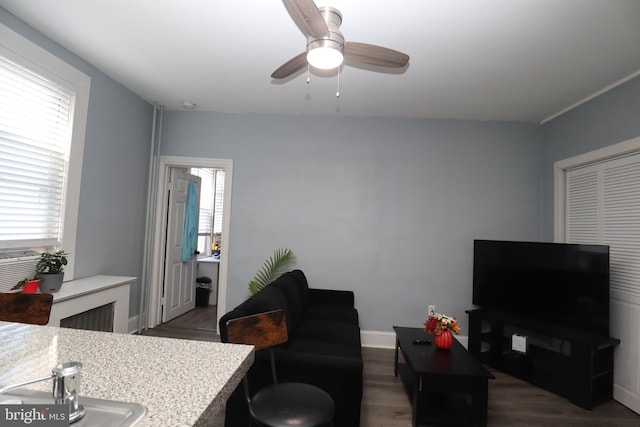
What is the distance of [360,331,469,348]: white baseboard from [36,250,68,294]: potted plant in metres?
3.07

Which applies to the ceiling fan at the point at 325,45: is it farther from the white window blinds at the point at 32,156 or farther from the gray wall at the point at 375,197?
the white window blinds at the point at 32,156

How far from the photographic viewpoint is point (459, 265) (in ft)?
12.4

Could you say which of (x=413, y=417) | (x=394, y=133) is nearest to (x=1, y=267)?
(x=413, y=417)

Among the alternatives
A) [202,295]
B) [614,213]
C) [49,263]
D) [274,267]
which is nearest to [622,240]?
[614,213]

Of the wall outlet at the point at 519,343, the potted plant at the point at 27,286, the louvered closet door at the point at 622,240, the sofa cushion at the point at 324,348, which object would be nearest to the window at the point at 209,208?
the potted plant at the point at 27,286

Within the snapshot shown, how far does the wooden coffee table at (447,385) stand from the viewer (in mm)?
2104

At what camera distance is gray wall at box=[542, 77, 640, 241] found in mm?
2693

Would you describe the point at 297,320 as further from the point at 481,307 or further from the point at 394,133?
the point at 394,133

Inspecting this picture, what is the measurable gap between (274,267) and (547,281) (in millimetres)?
2866

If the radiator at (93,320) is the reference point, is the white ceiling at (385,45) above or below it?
above

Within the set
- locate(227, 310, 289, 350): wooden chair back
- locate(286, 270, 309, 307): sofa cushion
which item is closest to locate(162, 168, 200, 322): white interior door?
locate(286, 270, 309, 307): sofa cushion

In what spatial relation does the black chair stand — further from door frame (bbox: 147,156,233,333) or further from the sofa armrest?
door frame (bbox: 147,156,233,333)

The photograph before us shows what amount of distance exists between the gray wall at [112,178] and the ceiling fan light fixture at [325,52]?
240 cm

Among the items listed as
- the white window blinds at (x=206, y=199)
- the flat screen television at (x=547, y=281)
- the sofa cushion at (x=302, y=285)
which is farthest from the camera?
the white window blinds at (x=206, y=199)
